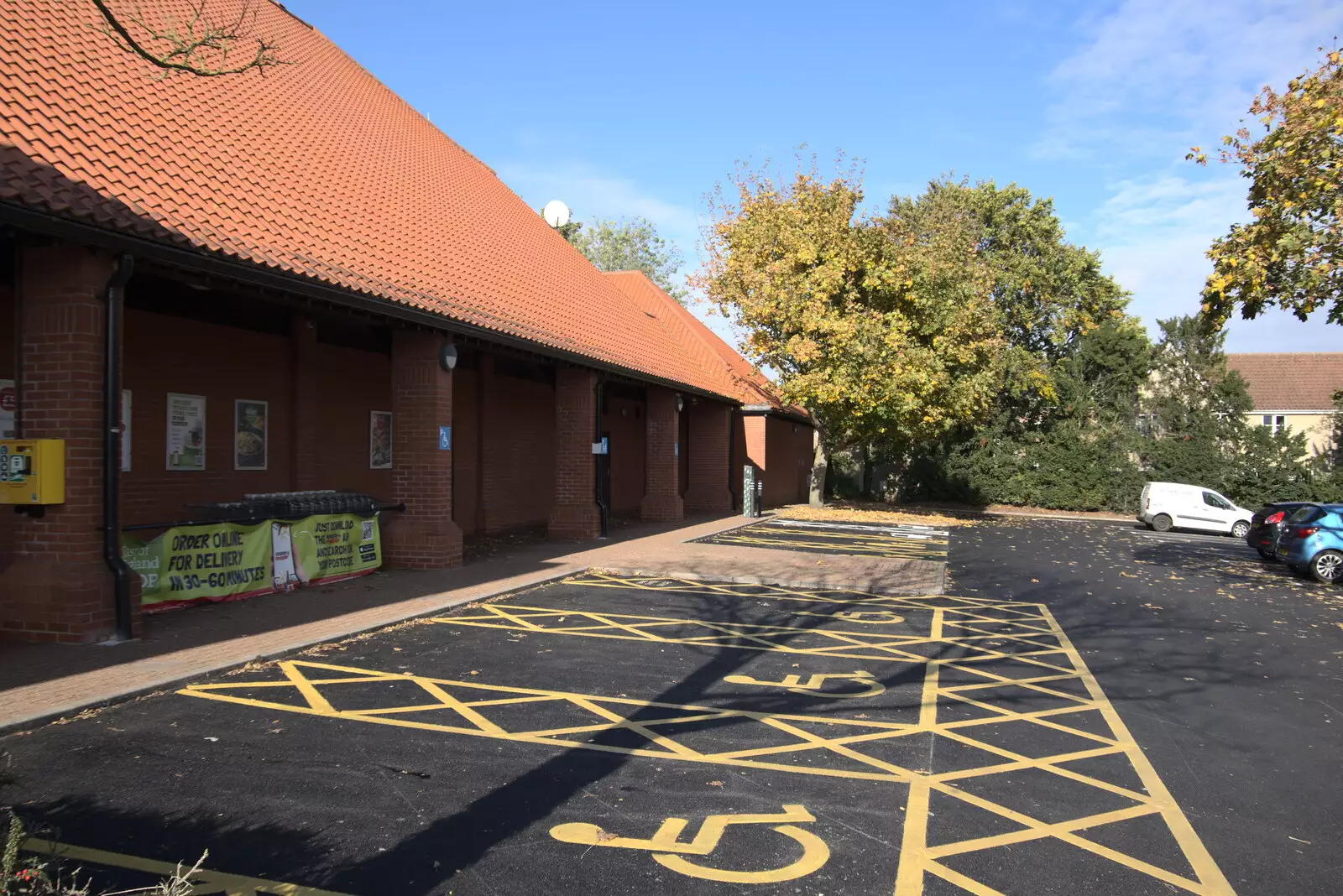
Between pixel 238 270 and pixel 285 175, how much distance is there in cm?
410

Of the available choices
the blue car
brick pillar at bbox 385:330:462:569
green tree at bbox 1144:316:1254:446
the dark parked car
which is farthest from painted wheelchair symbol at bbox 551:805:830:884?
green tree at bbox 1144:316:1254:446

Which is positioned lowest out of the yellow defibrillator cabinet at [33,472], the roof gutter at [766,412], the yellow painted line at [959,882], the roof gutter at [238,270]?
the yellow painted line at [959,882]

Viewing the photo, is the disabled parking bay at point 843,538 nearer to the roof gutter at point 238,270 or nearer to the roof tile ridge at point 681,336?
the roof tile ridge at point 681,336

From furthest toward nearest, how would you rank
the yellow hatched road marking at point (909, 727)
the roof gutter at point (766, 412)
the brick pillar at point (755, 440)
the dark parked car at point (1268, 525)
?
the brick pillar at point (755, 440) < the roof gutter at point (766, 412) < the dark parked car at point (1268, 525) < the yellow hatched road marking at point (909, 727)

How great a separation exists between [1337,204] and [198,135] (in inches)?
577

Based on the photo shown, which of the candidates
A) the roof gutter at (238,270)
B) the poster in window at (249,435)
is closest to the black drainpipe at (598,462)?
the roof gutter at (238,270)

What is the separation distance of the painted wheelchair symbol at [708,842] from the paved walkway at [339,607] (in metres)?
3.69

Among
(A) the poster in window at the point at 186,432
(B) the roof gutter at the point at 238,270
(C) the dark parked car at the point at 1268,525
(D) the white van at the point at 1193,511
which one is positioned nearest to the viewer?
(B) the roof gutter at the point at 238,270

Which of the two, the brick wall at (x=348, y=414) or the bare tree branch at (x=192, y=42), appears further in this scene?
the brick wall at (x=348, y=414)

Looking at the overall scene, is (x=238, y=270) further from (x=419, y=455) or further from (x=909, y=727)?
(x=909, y=727)

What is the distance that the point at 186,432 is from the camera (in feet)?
34.1

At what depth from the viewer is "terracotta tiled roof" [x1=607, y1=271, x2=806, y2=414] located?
27.6 meters

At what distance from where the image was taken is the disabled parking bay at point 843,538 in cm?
1739

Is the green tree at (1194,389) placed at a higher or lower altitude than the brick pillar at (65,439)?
higher
